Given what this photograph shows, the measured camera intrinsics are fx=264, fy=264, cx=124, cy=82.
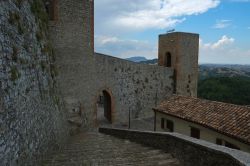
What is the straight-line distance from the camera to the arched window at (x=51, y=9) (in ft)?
32.5

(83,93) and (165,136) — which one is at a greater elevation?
(83,93)

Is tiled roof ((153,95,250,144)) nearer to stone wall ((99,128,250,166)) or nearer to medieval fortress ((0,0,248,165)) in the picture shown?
stone wall ((99,128,250,166))

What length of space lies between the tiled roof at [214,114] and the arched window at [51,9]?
6965 mm

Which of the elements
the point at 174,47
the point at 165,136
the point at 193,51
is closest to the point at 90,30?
the point at 165,136

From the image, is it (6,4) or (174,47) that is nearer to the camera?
(6,4)

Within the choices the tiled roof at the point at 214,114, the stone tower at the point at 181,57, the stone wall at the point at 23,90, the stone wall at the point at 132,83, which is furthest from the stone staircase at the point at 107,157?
the stone tower at the point at 181,57

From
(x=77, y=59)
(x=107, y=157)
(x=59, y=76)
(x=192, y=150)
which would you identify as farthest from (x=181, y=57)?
(x=192, y=150)

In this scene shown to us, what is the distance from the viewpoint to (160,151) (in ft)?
25.0

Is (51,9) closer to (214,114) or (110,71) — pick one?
(110,71)

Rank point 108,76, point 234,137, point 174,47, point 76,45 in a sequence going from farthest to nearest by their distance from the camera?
point 174,47 < point 108,76 < point 76,45 < point 234,137

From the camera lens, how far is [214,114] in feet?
36.7

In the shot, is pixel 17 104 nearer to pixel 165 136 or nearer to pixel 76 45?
pixel 165 136

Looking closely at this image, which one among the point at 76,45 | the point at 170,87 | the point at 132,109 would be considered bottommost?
the point at 132,109

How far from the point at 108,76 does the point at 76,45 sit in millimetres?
5227
